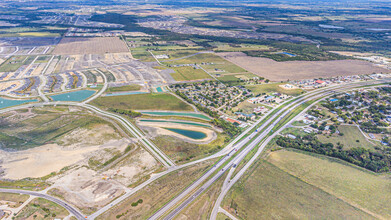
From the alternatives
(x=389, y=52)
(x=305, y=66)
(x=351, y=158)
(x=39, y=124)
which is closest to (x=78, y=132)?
(x=39, y=124)

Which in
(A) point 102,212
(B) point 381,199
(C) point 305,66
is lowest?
(A) point 102,212

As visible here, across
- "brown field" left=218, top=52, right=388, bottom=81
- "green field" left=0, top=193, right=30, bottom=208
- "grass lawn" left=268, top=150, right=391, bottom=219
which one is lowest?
"green field" left=0, top=193, right=30, bottom=208

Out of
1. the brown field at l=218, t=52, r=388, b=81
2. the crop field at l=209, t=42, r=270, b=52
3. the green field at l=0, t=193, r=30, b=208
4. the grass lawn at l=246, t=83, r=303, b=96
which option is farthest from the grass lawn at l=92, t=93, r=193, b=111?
the crop field at l=209, t=42, r=270, b=52

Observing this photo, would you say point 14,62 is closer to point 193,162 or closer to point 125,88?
point 125,88

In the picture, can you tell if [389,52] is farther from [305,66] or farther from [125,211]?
[125,211]

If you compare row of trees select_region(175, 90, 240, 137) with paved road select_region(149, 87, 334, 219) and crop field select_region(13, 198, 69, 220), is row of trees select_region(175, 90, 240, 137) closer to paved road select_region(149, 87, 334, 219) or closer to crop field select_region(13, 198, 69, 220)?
paved road select_region(149, 87, 334, 219)

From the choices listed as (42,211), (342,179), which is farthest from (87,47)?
(342,179)

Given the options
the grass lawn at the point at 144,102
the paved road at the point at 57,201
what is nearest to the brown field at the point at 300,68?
the grass lawn at the point at 144,102
